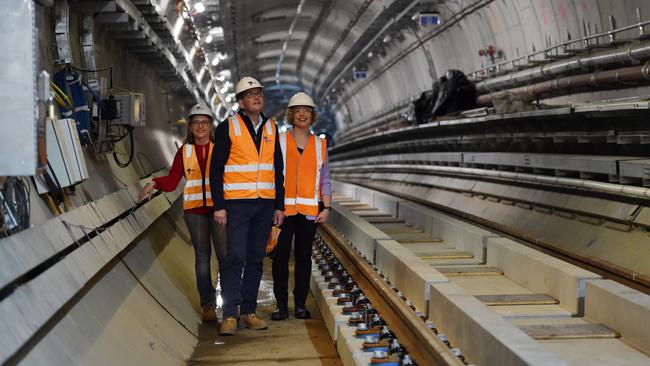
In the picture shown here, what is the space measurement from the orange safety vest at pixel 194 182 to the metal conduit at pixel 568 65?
5.68 metres

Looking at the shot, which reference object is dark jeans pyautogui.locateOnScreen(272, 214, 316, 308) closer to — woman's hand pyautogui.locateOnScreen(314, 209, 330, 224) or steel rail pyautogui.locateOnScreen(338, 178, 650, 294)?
woman's hand pyautogui.locateOnScreen(314, 209, 330, 224)

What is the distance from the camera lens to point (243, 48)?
106ft

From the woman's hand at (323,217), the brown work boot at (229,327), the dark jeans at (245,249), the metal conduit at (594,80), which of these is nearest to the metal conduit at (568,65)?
the metal conduit at (594,80)

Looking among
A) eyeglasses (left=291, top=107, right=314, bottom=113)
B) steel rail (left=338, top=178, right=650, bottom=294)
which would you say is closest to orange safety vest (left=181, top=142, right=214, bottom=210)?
eyeglasses (left=291, top=107, right=314, bottom=113)

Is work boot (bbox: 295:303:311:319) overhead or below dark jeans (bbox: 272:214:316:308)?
below

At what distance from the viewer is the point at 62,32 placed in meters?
8.23

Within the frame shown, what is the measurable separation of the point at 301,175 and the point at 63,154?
221 cm

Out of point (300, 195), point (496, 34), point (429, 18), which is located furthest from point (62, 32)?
point (429, 18)

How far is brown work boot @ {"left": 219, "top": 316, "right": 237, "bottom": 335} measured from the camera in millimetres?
7059

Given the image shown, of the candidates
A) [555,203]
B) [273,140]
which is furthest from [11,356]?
[555,203]

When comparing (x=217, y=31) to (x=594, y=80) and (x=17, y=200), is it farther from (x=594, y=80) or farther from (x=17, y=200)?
(x=17, y=200)

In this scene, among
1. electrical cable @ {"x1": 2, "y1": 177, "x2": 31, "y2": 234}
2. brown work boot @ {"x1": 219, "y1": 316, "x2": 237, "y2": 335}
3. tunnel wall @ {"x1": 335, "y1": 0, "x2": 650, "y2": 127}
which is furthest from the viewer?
tunnel wall @ {"x1": 335, "y1": 0, "x2": 650, "y2": 127}

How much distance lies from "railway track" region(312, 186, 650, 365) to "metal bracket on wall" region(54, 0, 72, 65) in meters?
3.19

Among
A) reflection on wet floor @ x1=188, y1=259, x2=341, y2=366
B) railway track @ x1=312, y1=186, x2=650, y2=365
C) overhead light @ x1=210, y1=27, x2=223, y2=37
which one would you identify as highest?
overhead light @ x1=210, y1=27, x2=223, y2=37
